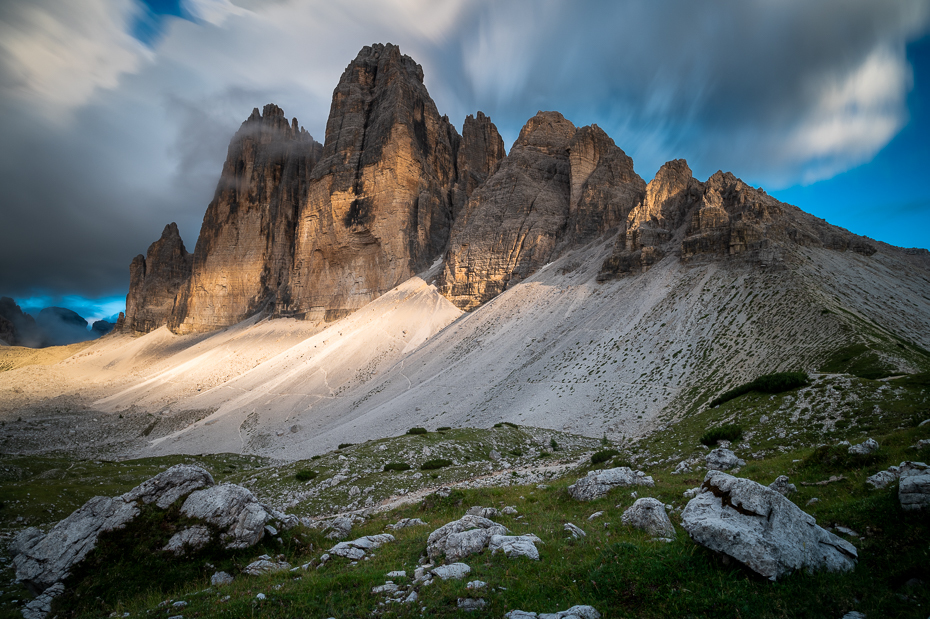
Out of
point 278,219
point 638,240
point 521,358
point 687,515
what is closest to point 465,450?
point 687,515

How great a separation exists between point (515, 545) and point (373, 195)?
3727 inches

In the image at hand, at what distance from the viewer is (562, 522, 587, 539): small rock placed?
8945mm

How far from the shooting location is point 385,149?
94.1 metres

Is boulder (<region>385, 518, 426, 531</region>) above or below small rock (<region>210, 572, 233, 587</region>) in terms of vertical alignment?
above

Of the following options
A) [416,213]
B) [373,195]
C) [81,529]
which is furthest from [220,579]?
[373,195]

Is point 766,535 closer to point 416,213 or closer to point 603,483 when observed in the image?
point 603,483

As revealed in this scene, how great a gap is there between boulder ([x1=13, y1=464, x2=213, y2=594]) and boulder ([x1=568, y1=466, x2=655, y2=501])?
11167 mm

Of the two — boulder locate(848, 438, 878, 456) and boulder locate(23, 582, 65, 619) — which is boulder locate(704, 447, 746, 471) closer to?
boulder locate(848, 438, 878, 456)

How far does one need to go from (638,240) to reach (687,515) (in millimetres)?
53856

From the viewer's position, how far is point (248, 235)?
418 feet

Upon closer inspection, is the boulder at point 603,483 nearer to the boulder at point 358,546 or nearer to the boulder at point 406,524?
→ the boulder at point 406,524

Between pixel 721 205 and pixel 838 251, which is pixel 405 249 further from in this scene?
pixel 838 251

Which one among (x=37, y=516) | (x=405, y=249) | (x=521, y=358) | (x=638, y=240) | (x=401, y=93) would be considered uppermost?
(x=401, y=93)

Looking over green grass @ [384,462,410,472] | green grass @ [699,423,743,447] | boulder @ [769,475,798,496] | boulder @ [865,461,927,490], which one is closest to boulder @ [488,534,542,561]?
boulder @ [769,475,798,496]
